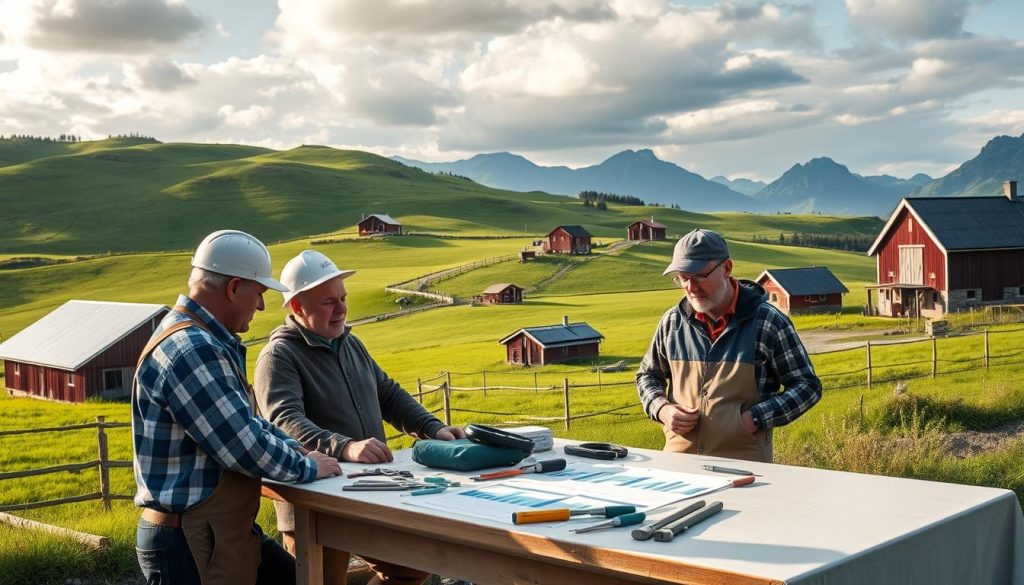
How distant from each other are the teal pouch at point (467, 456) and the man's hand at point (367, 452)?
10.6 inches

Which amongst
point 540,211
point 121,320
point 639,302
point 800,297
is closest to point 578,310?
point 639,302

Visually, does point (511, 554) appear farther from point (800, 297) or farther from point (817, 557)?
point (800, 297)

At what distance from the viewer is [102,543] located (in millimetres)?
6535

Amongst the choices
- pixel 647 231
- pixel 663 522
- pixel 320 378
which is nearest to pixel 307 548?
pixel 320 378

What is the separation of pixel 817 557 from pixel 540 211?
473 ft

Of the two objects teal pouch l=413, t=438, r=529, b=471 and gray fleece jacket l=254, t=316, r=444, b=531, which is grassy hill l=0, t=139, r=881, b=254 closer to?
gray fleece jacket l=254, t=316, r=444, b=531

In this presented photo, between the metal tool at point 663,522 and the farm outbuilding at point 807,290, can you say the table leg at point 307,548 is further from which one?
the farm outbuilding at point 807,290

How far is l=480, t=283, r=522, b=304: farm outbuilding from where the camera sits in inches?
2571

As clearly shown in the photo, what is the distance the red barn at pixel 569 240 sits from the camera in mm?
86688

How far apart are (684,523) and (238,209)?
140m

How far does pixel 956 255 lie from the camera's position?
44594mm

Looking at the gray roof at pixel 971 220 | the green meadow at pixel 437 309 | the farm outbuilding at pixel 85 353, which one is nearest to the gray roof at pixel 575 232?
the green meadow at pixel 437 309

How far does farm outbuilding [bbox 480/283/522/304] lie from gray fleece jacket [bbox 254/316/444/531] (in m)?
59.8

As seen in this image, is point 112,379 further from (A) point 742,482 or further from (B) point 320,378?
(A) point 742,482
